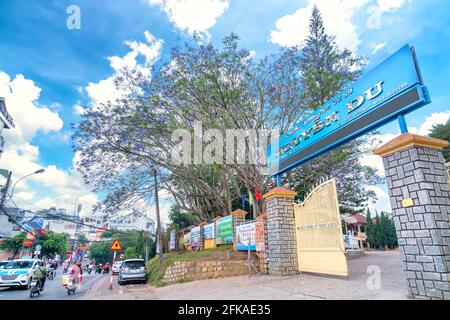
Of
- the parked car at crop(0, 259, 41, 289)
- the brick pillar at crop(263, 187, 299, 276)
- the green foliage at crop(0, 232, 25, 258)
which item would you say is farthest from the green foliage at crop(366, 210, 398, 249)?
the green foliage at crop(0, 232, 25, 258)

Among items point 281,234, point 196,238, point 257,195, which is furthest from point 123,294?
point 257,195

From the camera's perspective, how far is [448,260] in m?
4.00

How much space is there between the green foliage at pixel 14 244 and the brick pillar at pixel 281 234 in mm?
37314

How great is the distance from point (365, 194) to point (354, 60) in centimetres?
995

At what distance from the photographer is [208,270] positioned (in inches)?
386

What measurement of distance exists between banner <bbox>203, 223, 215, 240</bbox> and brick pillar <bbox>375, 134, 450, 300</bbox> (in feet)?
33.2

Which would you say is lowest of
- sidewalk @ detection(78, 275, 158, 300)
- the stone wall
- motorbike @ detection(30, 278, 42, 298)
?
sidewalk @ detection(78, 275, 158, 300)

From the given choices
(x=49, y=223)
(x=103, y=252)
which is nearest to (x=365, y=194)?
(x=103, y=252)

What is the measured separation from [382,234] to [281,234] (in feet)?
91.7

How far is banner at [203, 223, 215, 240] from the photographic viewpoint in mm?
13766

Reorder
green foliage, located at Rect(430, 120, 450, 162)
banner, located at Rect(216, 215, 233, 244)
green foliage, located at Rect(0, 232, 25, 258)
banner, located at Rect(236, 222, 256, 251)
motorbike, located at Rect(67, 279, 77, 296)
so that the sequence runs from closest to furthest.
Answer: banner, located at Rect(236, 222, 256, 251)
motorbike, located at Rect(67, 279, 77, 296)
banner, located at Rect(216, 215, 233, 244)
green foliage, located at Rect(430, 120, 450, 162)
green foliage, located at Rect(0, 232, 25, 258)

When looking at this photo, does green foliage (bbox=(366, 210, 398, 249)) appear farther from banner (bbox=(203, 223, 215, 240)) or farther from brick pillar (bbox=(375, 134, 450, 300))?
brick pillar (bbox=(375, 134, 450, 300))

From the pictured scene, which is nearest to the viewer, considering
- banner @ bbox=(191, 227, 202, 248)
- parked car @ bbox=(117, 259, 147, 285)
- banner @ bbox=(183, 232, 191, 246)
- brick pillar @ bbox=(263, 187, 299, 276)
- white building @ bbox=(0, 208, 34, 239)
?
brick pillar @ bbox=(263, 187, 299, 276)

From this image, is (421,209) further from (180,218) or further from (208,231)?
(180,218)
